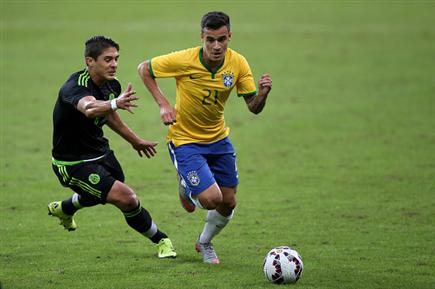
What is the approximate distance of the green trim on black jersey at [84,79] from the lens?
984cm

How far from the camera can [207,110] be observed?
1038 cm

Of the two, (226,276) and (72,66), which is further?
(72,66)

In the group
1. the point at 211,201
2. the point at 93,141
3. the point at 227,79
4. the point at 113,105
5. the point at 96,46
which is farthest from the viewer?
the point at 227,79

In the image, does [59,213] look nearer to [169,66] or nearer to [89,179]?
[89,179]

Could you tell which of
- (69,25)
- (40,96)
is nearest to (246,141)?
(40,96)

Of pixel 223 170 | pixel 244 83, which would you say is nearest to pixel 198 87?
pixel 244 83

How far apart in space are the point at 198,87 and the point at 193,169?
3.15ft

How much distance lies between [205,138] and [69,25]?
26570 millimetres

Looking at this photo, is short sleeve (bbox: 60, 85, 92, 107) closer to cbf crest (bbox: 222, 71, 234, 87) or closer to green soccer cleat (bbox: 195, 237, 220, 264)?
cbf crest (bbox: 222, 71, 234, 87)

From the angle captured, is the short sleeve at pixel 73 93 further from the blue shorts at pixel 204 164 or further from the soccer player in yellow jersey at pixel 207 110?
the blue shorts at pixel 204 164

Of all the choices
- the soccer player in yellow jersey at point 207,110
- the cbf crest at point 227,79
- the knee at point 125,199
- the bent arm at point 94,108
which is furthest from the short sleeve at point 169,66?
the knee at point 125,199

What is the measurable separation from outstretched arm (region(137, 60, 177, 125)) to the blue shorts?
688 mm

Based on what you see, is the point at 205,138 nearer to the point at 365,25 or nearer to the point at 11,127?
the point at 11,127

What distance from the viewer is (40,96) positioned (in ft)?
78.7
